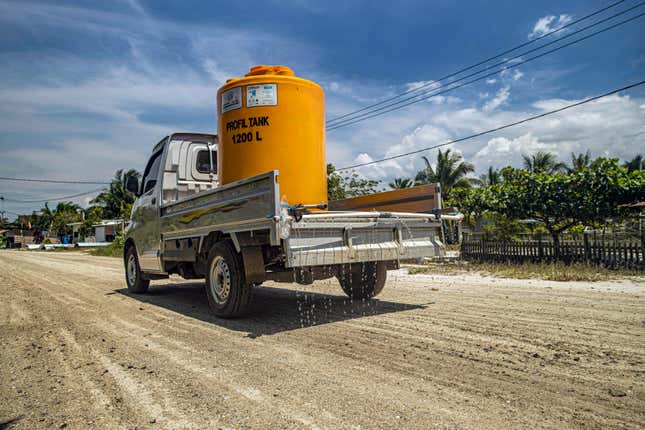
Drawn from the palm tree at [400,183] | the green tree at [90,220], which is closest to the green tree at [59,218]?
the green tree at [90,220]

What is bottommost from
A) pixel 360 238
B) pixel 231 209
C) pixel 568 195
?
pixel 360 238

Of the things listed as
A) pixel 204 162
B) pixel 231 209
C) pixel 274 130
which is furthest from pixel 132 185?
pixel 231 209

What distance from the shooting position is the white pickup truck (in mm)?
4711

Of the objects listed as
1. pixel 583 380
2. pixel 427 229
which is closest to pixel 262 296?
pixel 427 229

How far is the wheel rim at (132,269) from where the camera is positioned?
8.76 metres

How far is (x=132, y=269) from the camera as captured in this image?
29.1ft

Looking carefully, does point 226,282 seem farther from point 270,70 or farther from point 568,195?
point 568,195

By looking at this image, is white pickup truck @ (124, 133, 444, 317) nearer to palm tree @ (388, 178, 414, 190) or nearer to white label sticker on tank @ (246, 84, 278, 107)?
white label sticker on tank @ (246, 84, 278, 107)

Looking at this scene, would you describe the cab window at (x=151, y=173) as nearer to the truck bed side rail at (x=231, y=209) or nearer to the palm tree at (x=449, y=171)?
→ the truck bed side rail at (x=231, y=209)

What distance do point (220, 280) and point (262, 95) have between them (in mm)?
2516

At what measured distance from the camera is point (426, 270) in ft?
43.1

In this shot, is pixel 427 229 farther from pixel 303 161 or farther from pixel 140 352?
pixel 140 352

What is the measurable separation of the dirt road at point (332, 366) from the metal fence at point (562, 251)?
6.59 m

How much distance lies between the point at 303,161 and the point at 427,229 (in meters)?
1.91
